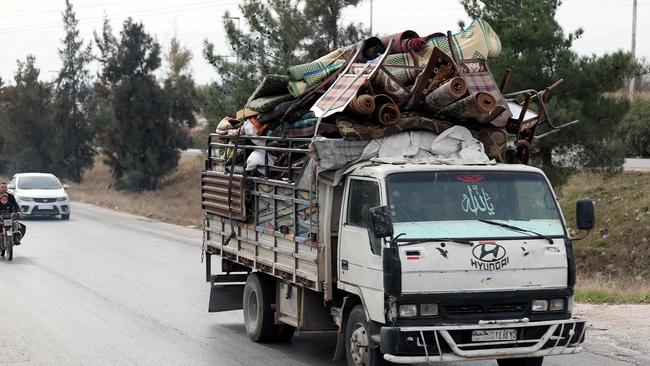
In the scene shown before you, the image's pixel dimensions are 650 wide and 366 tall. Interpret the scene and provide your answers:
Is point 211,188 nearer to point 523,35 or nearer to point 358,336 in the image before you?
point 358,336

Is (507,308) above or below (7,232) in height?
above

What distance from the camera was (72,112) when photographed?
191 ft

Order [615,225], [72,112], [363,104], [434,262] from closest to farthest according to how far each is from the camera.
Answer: [434,262] < [363,104] < [615,225] < [72,112]

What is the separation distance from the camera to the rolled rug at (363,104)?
937 centimetres

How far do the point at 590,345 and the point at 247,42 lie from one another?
2182 centimetres

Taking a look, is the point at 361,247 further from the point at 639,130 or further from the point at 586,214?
the point at 639,130

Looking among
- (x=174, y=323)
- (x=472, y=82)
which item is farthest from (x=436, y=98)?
(x=174, y=323)

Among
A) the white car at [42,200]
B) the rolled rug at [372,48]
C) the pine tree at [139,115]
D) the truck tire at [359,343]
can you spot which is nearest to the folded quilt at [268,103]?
the rolled rug at [372,48]

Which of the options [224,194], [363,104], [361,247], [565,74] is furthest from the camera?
[565,74]

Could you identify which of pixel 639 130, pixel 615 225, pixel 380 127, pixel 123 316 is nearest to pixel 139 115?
pixel 639 130

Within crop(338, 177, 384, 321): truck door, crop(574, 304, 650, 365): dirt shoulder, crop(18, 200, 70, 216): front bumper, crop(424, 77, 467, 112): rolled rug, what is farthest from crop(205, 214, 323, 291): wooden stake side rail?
crop(18, 200, 70, 216): front bumper

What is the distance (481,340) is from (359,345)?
1117 millimetres

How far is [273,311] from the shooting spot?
11383 mm

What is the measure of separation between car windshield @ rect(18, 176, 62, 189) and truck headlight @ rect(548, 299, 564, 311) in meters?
27.4
